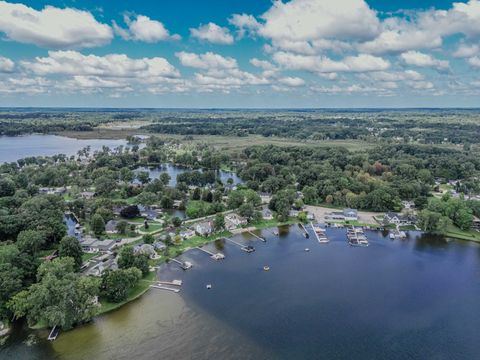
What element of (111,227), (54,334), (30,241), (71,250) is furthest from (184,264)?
(30,241)

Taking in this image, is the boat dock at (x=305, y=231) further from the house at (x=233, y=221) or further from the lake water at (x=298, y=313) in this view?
the house at (x=233, y=221)

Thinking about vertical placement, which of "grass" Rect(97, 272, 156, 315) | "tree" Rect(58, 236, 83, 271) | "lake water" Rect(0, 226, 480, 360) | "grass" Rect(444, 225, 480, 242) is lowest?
"lake water" Rect(0, 226, 480, 360)

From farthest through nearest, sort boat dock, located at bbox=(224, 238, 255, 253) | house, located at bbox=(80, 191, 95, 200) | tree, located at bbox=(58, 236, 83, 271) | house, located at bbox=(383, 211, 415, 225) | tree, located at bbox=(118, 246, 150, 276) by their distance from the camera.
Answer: house, located at bbox=(80, 191, 95, 200) → house, located at bbox=(383, 211, 415, 225) → boat dock, located at bbox=(224, 238, 255, 253) → tree, located at bbox=(58, 236, 83, 271) → tree, located at bbox=(118, 246, 150, 276)

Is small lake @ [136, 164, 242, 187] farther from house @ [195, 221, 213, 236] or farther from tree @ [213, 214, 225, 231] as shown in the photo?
tree @ [213, 214, 225, 231]

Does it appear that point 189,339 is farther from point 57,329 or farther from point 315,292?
point 315,292

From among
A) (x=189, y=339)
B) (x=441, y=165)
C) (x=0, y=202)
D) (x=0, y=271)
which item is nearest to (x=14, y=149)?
(x=0, y=202)

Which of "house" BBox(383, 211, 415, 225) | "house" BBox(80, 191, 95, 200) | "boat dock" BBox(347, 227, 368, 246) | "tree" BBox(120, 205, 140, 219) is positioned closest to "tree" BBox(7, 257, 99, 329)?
"tree" BBox(120, 205, 140, 219)

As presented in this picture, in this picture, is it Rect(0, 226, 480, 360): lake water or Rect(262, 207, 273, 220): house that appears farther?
Rect(262, 207, 273, 220): house

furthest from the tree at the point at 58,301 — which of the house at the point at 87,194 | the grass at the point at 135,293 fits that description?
the house at the point at 87,194
